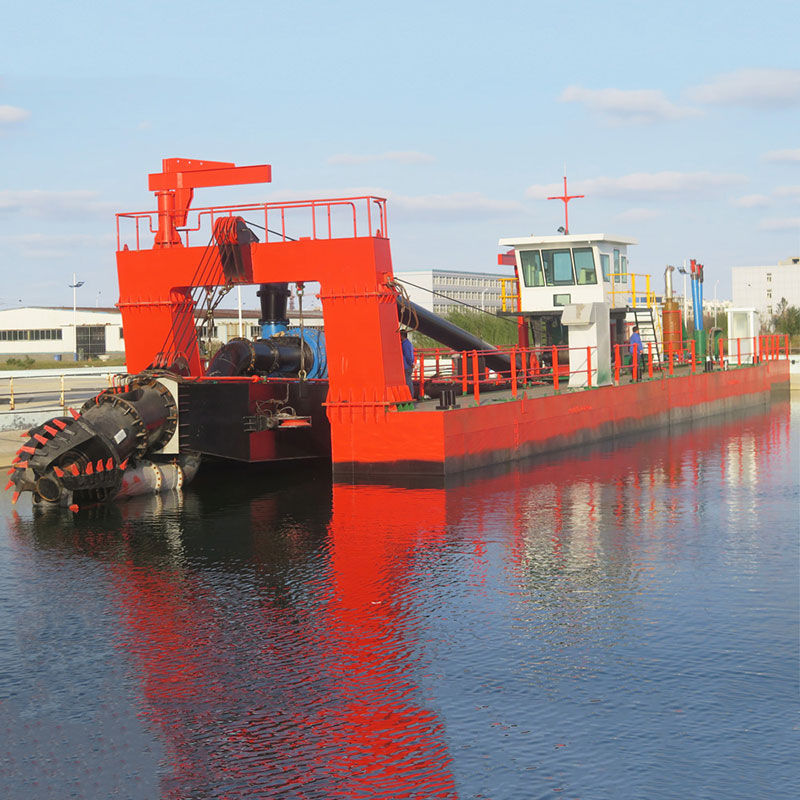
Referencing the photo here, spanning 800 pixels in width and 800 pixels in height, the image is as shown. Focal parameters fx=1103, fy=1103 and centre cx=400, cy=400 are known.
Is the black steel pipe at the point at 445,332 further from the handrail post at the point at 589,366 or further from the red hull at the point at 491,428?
the red hull at the point at 491,428

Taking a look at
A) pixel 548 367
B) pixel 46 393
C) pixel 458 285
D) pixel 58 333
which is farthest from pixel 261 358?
pixel 458 285

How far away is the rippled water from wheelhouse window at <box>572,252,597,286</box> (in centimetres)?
1423

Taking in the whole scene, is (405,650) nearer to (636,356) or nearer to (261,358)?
(261,358)

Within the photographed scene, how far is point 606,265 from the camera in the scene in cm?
3216

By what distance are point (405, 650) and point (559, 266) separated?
2288 centimetres

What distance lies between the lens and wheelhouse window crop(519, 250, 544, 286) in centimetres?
3203

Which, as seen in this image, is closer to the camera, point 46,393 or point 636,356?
point 636,356

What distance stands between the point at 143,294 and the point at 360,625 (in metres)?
13.4

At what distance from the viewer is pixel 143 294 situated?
75.3 feet

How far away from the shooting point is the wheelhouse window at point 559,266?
105ft

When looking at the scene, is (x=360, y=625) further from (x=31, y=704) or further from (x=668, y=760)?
(x=668, y=760)

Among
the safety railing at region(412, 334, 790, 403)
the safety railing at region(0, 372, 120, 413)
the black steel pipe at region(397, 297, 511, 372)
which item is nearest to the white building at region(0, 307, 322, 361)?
the safety railing at region(0, 372, 120, 413)

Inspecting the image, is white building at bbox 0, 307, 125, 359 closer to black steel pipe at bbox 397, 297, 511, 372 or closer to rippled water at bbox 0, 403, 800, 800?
black steel pipe at bbox 397, 297, 511, 372

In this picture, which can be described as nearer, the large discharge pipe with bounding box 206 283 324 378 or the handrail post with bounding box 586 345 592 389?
the large discharge pipe with bounding box 206 283 324 378
